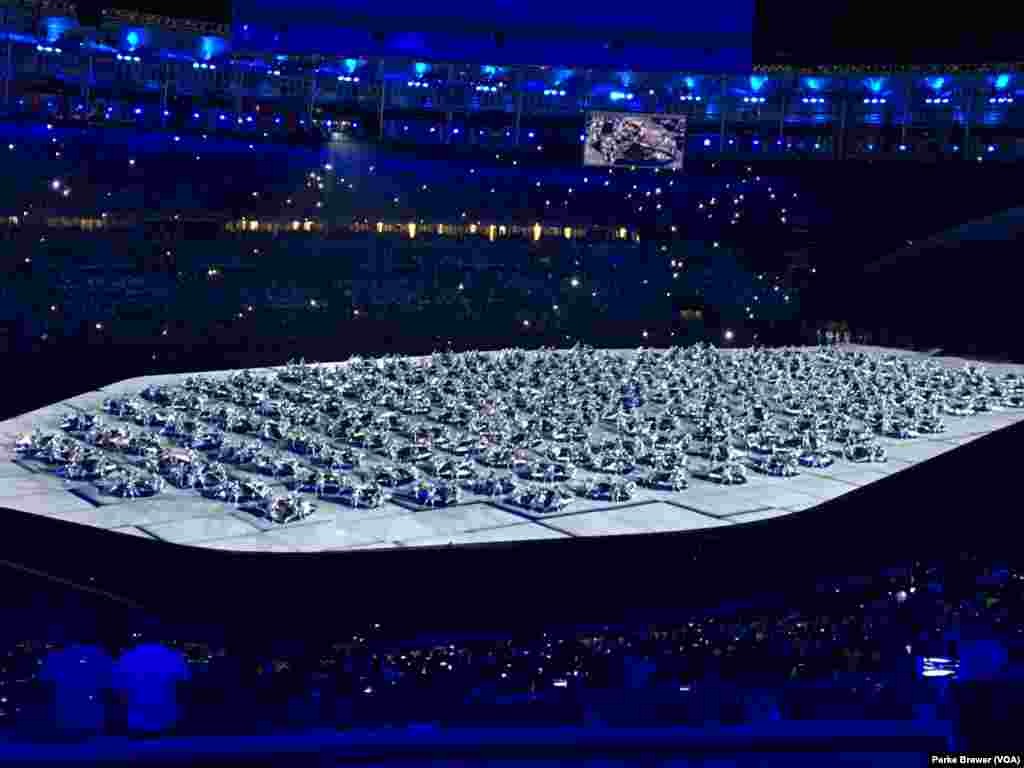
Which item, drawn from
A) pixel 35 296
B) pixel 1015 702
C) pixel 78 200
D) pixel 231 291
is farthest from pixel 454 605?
pixel 78 200

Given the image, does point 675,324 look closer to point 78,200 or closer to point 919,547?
point 78,200

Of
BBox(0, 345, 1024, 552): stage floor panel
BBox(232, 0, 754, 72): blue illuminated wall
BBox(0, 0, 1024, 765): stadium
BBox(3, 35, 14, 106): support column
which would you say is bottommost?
BBox(0, 345, 1024, 552): stage floor panel

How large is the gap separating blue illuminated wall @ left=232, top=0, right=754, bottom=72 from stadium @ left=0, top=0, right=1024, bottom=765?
0.56 ft

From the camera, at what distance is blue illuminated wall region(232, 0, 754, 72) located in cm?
3694

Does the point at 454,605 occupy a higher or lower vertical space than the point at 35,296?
lower

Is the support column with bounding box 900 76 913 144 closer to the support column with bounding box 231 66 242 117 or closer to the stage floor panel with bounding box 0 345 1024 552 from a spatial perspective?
the support column with bounding box 231 66 242 117

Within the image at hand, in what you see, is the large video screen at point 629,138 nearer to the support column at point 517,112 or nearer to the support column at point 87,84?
the support column at point 517,112

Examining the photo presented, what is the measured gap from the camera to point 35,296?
25.8 m

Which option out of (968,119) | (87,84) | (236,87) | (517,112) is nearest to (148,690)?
(87,84)

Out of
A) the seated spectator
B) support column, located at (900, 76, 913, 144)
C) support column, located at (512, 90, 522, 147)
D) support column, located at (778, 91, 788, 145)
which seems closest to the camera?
the seated spectator

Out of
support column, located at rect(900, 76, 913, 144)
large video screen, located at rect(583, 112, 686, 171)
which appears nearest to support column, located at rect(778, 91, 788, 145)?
large video screen, located at rect(583, 112, 686, 171)

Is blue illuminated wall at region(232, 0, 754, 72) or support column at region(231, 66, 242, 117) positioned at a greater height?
blue illuminated wall at region(232, 0, 754, 72)

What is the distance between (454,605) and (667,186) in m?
33.3

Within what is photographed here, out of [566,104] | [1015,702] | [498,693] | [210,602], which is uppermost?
[566,104]
